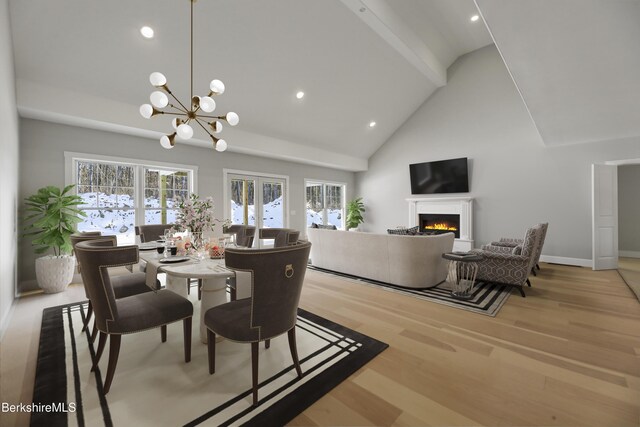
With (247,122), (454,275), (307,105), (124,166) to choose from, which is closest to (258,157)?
(247,122)

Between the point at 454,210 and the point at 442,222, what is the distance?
1.58ft

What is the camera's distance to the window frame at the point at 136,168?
4.34 metres

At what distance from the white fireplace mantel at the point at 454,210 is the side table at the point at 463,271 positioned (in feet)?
10.1

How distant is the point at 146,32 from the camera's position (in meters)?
3.59

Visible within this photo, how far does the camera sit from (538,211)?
6.05m

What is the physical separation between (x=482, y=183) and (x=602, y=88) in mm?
2793

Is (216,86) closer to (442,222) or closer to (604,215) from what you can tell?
(442,222)

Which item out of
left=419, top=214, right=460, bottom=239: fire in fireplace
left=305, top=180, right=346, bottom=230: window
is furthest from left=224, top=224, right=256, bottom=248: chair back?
left=419, top=214, right=460, bottom=239: fire in fireplace

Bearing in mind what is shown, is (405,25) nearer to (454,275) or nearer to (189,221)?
(454,275)

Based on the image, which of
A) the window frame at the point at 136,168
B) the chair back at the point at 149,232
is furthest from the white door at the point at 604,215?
the window frame at the point at 136,168

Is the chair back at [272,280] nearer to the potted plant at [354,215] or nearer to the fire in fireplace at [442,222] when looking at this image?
the fire in fireplace at [442,222]

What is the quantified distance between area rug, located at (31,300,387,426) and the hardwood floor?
0.58ft

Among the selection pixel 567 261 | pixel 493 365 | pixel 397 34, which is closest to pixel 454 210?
pixel 567 261

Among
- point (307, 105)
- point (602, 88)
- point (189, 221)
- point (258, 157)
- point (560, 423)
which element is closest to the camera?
point (560, 423)
